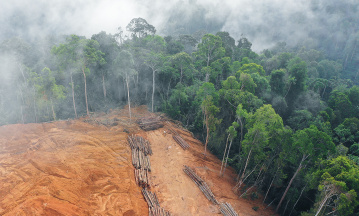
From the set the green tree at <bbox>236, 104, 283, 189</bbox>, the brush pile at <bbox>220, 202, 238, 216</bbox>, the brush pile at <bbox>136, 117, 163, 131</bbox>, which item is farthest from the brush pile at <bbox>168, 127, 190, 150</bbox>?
the brush pile at <bbox>220, 202, 238, 216</bbox>

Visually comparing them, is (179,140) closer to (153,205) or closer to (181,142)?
(181,142)

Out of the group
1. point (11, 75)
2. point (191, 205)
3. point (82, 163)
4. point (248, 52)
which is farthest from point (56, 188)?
point (248, 52)

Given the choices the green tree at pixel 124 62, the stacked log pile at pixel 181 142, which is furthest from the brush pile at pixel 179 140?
the green tree at pixel 124 62

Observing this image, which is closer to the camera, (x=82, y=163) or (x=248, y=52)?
(x=82, y=163)

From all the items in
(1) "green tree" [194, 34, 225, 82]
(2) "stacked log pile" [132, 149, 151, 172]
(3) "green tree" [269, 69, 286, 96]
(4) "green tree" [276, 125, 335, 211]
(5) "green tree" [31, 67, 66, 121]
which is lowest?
(2) "stacked log pile" [132, 149, 151, 172]

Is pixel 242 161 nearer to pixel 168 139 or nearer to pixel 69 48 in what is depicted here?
pixel 168 139

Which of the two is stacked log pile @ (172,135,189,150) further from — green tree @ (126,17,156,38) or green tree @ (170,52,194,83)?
green tree @ (126,17,156,38)

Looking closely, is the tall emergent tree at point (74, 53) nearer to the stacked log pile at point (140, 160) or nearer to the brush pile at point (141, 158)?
the brush pile at point (141, 158)
